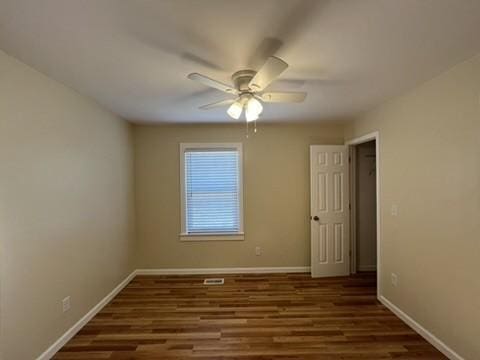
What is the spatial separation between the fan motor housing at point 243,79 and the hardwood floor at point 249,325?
2.27 m

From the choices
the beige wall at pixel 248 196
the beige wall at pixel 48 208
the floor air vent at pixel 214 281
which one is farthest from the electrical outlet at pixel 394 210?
the beige wall at pixel 48 208

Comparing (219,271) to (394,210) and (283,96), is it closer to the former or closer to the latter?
(394,210)

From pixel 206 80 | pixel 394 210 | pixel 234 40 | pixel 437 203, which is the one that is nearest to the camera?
pixel 234 40

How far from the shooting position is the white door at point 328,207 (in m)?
4.21

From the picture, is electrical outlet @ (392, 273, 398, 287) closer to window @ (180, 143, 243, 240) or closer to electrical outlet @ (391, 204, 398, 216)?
electrical outlet @ (391, 204, 398, 216)

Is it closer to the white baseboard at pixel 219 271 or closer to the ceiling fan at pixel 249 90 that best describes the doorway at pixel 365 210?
the white baseboard at pixel 219 271

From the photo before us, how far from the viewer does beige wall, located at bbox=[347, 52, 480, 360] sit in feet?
6.91

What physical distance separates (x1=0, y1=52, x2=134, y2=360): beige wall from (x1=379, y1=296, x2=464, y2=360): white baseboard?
337 centimetres

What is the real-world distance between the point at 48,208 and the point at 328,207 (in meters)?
3.57

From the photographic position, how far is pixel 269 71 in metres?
1.79

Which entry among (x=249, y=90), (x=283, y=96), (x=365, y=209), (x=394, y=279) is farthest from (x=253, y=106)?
(x=365, y=209)

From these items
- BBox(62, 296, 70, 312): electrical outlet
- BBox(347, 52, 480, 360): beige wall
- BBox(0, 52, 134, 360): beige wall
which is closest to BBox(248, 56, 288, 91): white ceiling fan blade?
BBox(347, 52, 480, 360): beige wall

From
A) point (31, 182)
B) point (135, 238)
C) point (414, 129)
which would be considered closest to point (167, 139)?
point (135, 238)

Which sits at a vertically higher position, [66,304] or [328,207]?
[328,207]
